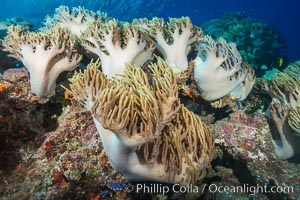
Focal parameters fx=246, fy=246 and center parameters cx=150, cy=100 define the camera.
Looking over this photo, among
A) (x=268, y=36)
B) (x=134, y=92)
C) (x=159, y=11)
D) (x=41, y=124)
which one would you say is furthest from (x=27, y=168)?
(x=159, y=11)

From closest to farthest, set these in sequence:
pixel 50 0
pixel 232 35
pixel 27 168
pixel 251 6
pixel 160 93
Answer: pixel 160 93 → pixel 27 168 → pixel 232 35 → pixel 50 0 → pixel 251 6

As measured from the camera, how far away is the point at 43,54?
4316 millimetres

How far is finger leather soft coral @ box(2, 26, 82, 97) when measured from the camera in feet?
14.2

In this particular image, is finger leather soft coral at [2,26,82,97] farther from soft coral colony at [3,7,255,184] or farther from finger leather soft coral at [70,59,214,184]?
finger leather soft coral at [70,59,214,184]

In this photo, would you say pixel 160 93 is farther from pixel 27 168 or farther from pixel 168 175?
pixel 27 168

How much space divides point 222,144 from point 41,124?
3.48 meters

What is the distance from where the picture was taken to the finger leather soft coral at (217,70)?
15.9ft

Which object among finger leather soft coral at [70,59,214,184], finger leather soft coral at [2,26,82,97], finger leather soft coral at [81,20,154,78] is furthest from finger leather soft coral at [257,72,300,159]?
finger leather soft coral at [2,26,82,97]

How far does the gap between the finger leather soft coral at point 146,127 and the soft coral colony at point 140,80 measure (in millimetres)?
11

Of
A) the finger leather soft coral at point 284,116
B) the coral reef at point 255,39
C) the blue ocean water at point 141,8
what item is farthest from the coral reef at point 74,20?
the blue ocean water at point 141,8

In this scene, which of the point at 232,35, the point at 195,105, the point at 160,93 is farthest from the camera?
the point at 232,35

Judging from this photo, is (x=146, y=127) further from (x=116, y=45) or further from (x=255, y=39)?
(x=255, y=39)

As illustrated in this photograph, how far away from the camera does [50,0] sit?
2005 inches

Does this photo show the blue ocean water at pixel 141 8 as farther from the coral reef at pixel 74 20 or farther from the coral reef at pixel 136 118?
the coral reef at pixel 74 20
